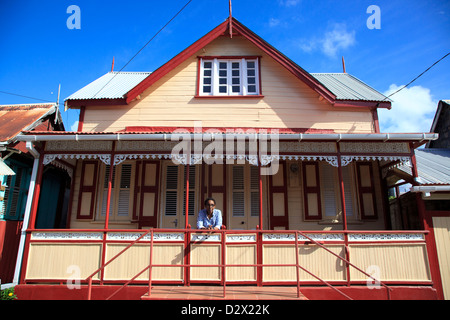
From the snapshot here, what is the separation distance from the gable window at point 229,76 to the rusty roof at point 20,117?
16.6 ft

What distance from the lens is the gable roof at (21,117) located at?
8492 mm

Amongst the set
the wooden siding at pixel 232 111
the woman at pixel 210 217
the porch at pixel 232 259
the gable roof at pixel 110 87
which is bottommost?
the porch at pixel 232 259

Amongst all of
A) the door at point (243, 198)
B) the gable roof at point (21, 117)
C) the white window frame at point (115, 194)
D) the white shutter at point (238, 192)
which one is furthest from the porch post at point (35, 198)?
the white shutter at point (238, 192)

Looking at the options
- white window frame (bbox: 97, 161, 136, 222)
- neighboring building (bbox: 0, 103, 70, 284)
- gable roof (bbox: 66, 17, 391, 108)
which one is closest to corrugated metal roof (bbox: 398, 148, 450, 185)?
gable roof (bbox: 66, 17, 391, 108)

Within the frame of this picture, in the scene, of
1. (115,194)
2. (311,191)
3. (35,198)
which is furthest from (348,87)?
(35,198)

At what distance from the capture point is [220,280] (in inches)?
259

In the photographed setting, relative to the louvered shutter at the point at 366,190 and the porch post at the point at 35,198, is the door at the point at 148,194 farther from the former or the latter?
the louvered shutter at the point at 366,190

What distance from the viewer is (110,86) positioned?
1016cm

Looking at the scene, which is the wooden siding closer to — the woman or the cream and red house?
the cream and red house

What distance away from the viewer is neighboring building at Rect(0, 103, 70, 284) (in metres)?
7.73

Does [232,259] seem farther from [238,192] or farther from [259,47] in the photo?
[259,47]

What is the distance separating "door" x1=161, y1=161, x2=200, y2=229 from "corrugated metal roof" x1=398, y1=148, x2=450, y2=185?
5486 mm

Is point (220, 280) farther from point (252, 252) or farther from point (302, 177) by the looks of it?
point (302, 177)
